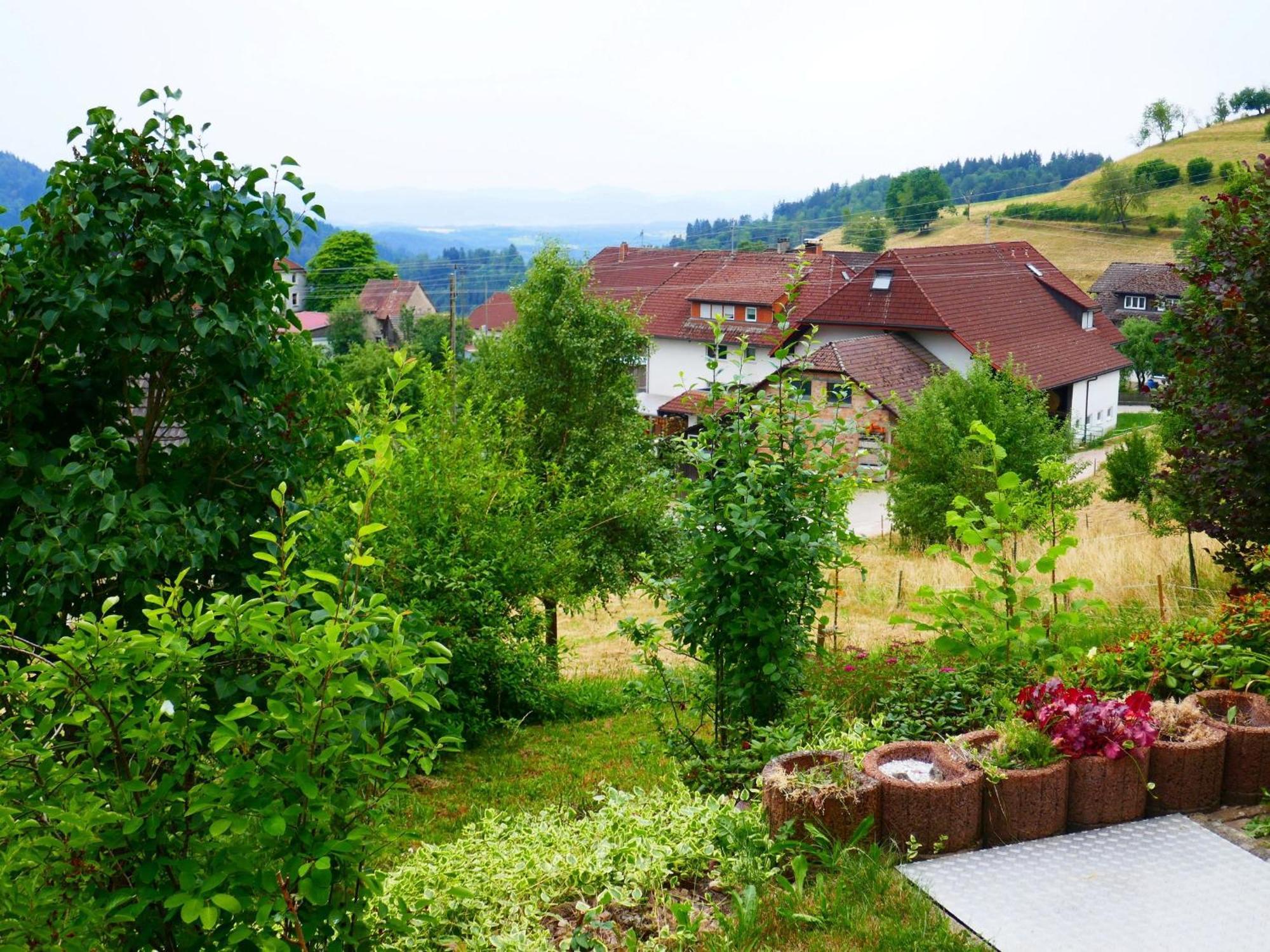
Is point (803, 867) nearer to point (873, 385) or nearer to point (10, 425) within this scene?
point (10, 425)

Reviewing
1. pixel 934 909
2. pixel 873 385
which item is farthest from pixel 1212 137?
pixel 934 909

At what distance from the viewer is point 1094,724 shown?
4.33 m

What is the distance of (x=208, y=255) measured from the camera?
402cm

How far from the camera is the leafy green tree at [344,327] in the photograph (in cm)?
6488

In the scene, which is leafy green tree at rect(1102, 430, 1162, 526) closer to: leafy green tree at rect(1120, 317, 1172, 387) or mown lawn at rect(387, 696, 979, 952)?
mown lawn at rect(387, 696, 979, 952)

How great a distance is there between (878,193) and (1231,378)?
122763mm

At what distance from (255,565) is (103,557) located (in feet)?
2.30

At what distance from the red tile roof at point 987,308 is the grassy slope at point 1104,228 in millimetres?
17626

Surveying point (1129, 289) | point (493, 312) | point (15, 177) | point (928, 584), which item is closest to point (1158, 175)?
point (1129, 289)

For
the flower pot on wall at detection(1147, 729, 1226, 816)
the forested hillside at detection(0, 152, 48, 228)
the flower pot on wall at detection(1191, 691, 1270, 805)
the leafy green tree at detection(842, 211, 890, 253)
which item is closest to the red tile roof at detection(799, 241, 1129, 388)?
the flower pot on wall at detection(1191, 691, 1270, 805)

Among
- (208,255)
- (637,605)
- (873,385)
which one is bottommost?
(637,605)

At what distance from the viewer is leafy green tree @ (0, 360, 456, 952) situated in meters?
2.35

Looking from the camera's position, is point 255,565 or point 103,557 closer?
point 103,557

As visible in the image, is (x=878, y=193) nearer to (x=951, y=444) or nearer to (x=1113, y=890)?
(x=951, y=444)
